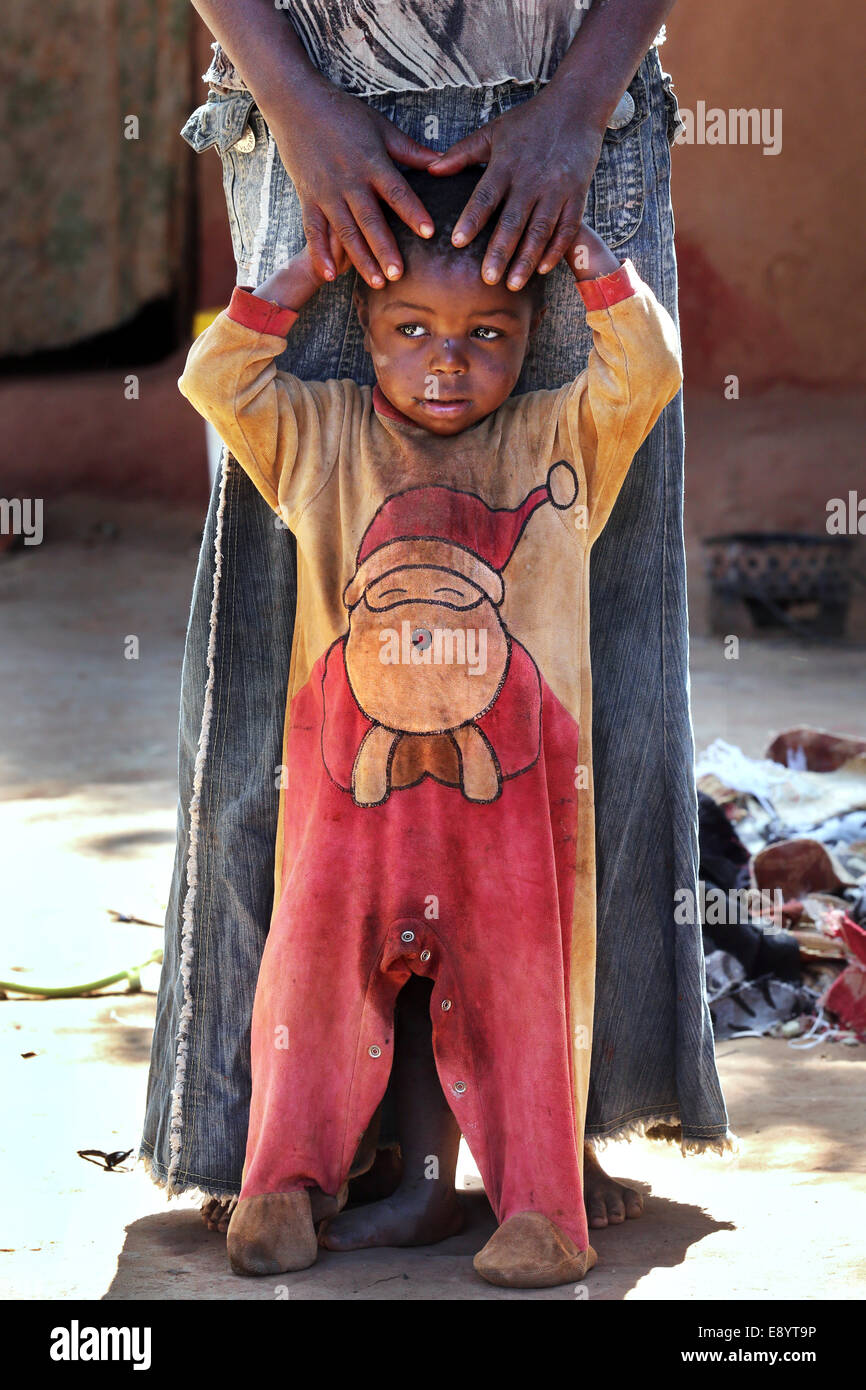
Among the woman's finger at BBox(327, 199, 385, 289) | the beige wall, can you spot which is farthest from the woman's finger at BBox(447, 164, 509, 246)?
the beige wall

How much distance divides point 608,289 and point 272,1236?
1.17 m

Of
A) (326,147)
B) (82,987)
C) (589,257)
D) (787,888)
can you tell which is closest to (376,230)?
(326,147)

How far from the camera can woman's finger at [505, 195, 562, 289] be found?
1.86 m

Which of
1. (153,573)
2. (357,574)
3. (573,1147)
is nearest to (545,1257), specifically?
(573,1147)

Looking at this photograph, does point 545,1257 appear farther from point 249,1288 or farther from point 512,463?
point 512,463

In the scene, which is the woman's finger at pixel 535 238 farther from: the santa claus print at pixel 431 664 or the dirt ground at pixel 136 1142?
the dirt ground at pixel 136 1142

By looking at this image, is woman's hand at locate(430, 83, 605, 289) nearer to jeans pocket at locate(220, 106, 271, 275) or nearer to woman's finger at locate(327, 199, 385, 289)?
woman's finger at locate(327, 199, 385, 289)

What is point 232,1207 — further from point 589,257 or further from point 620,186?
point 620,186

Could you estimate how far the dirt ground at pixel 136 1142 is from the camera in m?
1.89

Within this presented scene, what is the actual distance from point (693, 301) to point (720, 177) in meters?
0.67

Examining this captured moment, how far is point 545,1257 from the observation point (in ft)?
6.06

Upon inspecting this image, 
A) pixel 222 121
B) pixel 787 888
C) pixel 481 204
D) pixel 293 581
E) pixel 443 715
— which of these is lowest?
pixel 787 888

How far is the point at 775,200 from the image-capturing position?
8891mm

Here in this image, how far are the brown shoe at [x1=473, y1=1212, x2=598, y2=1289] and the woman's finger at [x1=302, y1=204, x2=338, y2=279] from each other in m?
1.13
